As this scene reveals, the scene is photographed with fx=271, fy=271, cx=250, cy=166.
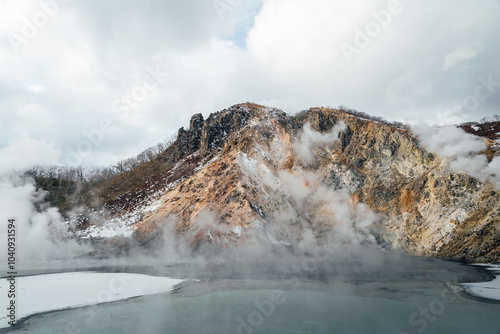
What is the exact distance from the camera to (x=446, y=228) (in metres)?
43.3

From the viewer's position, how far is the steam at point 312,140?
6056cm

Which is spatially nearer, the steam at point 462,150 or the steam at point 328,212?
the steam at point 462,150

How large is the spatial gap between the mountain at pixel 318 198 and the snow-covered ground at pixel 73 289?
1412 cm

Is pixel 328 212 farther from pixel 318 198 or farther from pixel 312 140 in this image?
pixel 312 140

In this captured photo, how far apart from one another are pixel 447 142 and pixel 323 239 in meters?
29.3

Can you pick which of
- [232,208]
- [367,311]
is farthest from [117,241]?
[367,311]

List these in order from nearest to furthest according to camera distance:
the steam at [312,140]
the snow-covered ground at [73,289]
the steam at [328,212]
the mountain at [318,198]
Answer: the snow-covered ground at [73,289], the mountain at [318,198], the steam at [328,212], the steam at [312,140]

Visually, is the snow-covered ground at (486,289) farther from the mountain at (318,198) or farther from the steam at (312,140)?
the steam at (312,140)

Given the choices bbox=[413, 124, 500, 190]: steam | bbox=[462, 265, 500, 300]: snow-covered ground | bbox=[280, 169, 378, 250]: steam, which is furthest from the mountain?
bbox=[462, 265, 500, 300]: snow-covered ground

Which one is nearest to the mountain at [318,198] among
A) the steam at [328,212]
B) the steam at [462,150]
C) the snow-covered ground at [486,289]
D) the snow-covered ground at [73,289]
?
the steam at [328,212]

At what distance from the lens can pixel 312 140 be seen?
206ft

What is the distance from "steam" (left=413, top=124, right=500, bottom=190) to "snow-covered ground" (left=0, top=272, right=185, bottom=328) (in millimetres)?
48897

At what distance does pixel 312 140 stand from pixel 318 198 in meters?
14.4

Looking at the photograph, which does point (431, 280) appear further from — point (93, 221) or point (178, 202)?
point (93, 221)
